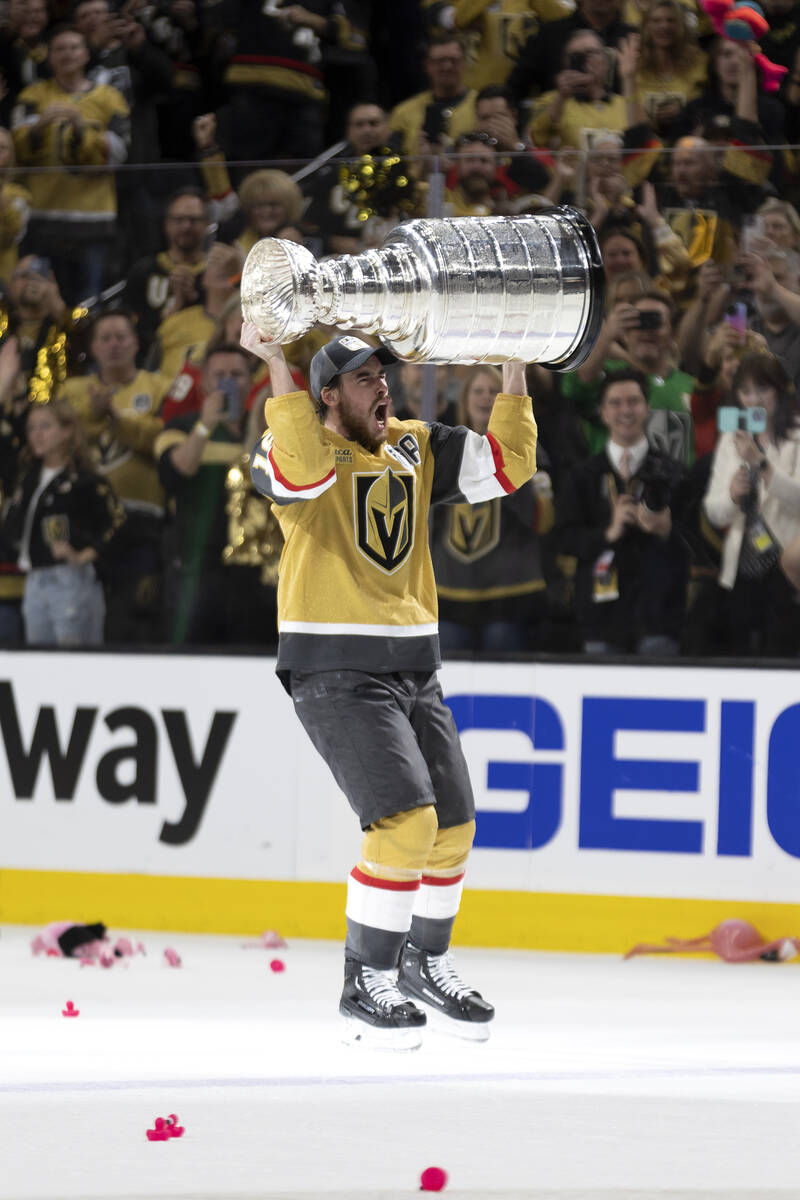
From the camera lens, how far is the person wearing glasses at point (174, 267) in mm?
6309

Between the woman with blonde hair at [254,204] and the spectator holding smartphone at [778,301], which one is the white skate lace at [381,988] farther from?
the woman with blonde hair at [254,204]

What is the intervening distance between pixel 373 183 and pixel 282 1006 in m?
2.80

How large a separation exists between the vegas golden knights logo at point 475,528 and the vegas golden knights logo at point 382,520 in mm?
1833

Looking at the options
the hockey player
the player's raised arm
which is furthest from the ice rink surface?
the player's raised arm

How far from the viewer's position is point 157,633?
20.9 feet

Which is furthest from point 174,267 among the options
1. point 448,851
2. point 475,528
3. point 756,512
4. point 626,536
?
point 448,851

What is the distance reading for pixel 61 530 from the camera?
21.1ft

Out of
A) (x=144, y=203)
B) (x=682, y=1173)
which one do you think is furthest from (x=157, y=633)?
(x=682, y=1173)

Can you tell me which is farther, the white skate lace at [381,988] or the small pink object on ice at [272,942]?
the small pink object on ice at [272,942]

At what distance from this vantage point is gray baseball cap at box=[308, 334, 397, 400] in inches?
166

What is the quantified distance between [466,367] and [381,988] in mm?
2528

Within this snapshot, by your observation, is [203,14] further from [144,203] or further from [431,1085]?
[431,1085]

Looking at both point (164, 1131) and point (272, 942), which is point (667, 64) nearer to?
point (272, 942)

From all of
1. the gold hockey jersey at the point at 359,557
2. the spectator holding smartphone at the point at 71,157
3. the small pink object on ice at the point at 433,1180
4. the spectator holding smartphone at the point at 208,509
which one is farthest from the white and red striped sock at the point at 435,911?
the spectator holding smartphone at the point at 71,157
